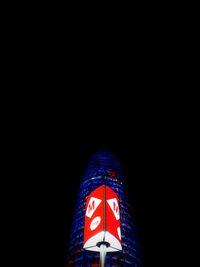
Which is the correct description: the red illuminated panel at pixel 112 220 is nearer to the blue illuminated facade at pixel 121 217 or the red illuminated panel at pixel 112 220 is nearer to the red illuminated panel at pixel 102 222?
the red illuminated panel at pixel 102 222

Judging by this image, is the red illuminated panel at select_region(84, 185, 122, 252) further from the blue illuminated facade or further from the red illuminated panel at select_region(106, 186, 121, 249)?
the blue illuminated facade

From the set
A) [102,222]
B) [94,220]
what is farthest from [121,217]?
[102,222]

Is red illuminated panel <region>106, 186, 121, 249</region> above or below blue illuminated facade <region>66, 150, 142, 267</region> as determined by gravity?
below

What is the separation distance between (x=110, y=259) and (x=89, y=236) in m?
28.9

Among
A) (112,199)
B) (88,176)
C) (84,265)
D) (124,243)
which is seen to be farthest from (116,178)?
(112,199)

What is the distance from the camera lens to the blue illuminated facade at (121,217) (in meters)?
34.9

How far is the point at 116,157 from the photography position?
157 ft

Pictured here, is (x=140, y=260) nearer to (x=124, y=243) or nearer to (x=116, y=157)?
(x=124, y=243)

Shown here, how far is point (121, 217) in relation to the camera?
3872 cm

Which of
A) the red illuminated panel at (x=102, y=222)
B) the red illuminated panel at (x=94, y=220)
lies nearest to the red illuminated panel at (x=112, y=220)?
the red illuminated panel at (x=102, y=222)

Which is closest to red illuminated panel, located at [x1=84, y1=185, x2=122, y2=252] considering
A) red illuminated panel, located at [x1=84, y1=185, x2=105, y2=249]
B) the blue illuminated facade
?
red illuminated panel, located at [x1=84, y1=185, x2=105, y2=249]

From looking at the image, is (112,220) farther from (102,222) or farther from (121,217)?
(121,217)

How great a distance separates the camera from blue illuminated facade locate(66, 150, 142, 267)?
34938mm

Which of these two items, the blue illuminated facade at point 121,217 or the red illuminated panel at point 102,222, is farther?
the blue illuminated facade at point 121,217
